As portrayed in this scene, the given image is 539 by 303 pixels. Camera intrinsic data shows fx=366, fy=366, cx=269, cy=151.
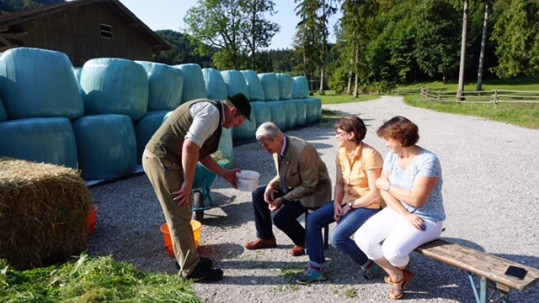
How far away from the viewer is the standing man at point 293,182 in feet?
10.8

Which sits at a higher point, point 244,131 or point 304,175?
point 304,175

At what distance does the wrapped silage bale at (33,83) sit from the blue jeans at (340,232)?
452cm

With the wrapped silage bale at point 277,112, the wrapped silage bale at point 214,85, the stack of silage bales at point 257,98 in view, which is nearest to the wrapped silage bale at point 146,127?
the wrapped silage bale at point 214,85

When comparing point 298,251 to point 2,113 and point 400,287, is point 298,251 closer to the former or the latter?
point 400,287

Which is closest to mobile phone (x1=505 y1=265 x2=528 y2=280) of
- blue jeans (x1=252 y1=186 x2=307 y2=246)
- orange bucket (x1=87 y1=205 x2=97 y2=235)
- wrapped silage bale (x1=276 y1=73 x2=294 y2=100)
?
blue jeans (x1=252 y1=186 x2=307 y2=246)

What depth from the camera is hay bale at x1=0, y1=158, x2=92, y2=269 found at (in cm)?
310

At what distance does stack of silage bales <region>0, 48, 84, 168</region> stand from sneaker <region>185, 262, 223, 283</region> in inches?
136

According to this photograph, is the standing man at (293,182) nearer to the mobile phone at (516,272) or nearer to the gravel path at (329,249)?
the gravel path at (329,249)

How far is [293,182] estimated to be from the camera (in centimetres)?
341

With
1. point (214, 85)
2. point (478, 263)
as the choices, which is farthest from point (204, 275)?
point (214, 85)

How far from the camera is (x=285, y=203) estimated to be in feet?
11.4

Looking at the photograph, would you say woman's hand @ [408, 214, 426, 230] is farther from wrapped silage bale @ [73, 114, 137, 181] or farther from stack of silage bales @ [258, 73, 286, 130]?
stack of silage bales @ [258, 73, 286, 130]

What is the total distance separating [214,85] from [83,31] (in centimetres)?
1016

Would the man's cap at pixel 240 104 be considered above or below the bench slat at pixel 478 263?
above
